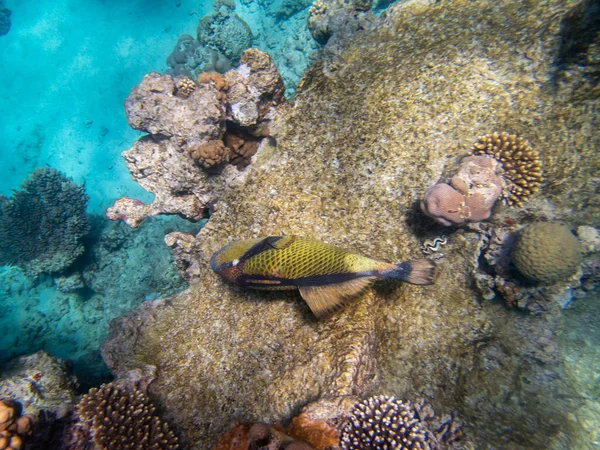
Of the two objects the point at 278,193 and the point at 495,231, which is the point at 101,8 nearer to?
the point at 278,193

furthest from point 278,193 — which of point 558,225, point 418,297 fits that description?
point 558,225

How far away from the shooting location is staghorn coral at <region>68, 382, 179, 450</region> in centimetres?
373

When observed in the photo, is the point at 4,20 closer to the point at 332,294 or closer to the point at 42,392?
the point at 42,392

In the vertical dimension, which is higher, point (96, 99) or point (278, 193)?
point (96, 99)

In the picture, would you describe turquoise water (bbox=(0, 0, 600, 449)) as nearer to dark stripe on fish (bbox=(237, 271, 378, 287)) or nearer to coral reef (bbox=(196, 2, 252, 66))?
coral reef (bbox=(196, 2, 252, 66))

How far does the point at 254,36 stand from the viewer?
527 inches

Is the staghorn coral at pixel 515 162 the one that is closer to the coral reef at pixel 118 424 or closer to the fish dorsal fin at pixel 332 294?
the fish dorsal fin at pixel 332 294

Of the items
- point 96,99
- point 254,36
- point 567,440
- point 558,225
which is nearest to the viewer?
point 567,440

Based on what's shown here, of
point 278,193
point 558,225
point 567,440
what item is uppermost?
point 278,193

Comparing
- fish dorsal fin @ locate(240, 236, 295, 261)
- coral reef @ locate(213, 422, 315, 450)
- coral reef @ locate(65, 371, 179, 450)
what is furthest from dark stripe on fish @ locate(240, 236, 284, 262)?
coral reef @ locate(65, 371, 179, 450)

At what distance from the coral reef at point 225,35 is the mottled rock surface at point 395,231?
29.6ft

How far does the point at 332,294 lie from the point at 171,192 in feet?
13.4

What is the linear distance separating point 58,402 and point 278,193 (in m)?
4.62

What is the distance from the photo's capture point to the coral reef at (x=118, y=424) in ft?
12.2
